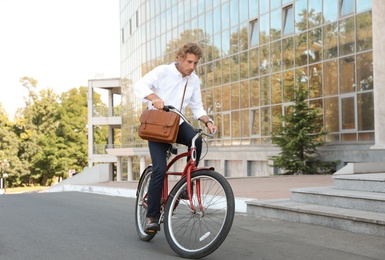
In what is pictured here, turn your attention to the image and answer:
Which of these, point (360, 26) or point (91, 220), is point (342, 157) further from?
point (91, 220)

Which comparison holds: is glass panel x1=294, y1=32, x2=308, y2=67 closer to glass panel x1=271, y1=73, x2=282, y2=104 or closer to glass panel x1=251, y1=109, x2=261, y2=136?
glass panel x1=271, y1=73, x2=282, y2=104

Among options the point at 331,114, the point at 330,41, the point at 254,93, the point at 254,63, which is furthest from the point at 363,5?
the point at 254,93

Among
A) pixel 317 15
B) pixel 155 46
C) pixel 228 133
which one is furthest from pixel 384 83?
pixel 155 46

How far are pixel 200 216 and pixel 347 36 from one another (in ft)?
67.3

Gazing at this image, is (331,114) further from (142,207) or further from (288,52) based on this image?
(142,207)

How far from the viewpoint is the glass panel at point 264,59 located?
30.6 meters

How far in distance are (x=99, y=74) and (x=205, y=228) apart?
201 feet

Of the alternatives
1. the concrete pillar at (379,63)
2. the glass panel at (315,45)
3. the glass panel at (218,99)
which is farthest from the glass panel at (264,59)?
the concrete pillar at (379,63)

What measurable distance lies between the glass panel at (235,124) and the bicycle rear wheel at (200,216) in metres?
28.4

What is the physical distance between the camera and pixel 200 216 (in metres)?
5.15

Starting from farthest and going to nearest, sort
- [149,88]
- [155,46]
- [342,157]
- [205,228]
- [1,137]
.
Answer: [1,137], [155,46], [342,157], [149,88], [205,228]

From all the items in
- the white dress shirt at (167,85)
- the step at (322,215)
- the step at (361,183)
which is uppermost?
the white dress shirt at (167,85)

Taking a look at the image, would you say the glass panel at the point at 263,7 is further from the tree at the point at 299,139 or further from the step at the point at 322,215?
the step at the point at 322,215

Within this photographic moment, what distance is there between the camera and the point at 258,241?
6.01m
